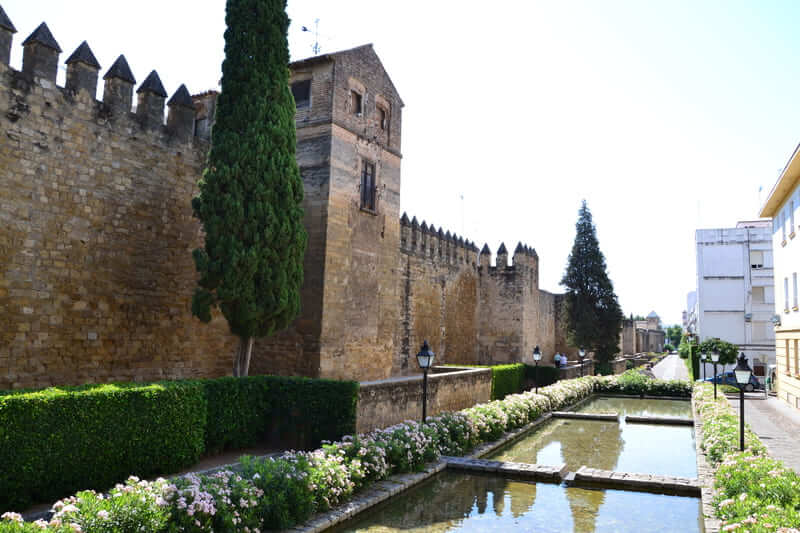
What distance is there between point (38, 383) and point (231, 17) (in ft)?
24.7

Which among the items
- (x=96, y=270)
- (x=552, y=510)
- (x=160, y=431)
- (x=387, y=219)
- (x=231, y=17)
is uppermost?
(x=231, y=17)

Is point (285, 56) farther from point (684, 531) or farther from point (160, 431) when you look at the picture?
point (684, 531)

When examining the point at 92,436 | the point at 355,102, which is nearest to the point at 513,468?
the point at 92,436

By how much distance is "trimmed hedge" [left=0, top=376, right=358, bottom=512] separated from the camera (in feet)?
22.5

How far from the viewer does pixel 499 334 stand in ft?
88.5

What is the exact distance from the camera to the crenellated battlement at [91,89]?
10.0 meters

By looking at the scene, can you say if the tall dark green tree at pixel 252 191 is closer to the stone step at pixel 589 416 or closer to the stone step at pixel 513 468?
the stone step at pixel 513 468

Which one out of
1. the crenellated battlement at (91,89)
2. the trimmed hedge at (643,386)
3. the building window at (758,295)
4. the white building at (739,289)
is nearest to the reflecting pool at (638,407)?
the trimmed hedge at (643,386)

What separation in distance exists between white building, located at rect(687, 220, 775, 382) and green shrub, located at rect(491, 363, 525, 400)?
19958 mm

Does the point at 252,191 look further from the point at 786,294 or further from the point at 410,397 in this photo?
the point at 786,294

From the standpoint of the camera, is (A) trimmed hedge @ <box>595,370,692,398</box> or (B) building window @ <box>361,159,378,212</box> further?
(A) trimmed hedge @ <box>595,370,692,398</box>

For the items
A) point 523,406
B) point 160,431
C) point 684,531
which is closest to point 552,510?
point 684,531

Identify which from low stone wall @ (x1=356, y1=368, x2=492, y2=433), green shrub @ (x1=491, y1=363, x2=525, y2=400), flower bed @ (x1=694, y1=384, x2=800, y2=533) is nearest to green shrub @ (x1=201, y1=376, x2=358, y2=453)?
low stone wall @ (x1=356, y1=368, x2=492, y2=433)

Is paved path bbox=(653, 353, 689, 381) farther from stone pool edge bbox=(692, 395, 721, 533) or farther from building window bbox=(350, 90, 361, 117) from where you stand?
building window bbox=(350, 90, 361, 117)
